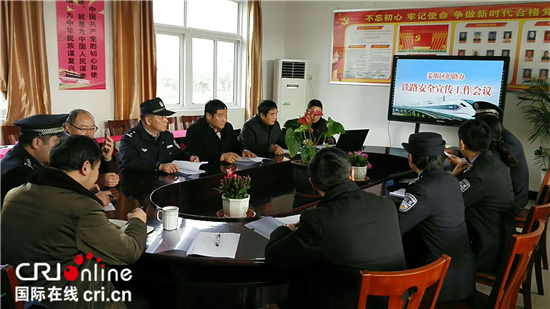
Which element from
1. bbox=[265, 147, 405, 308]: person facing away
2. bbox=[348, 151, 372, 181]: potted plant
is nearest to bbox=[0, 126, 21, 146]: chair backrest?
bbox=[348, 151, 372, 181]: potted plant

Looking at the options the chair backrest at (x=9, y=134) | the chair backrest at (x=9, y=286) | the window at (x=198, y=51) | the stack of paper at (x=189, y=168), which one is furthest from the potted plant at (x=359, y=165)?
the window at (x=198, y=51)

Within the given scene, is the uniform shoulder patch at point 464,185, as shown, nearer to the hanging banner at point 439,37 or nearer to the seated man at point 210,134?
the seated man at point 210,134

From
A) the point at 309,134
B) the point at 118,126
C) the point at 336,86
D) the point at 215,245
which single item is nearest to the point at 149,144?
the point at 309,134

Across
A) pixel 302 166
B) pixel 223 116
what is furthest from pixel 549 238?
pixel 223 116

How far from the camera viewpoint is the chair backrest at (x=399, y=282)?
1.36 metres

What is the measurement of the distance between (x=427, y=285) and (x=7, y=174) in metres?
1.93

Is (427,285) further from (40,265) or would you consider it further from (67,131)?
(67,131)

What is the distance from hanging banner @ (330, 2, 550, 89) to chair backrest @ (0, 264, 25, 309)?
575 centimetres

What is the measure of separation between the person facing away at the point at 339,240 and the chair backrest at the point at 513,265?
51cm

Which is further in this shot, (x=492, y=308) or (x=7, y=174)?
(x=7, y=174)

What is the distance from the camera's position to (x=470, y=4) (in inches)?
228

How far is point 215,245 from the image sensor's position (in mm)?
1829

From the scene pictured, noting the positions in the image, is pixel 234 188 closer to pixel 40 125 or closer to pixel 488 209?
pixel 40 125

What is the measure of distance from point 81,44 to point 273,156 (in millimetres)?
2584
